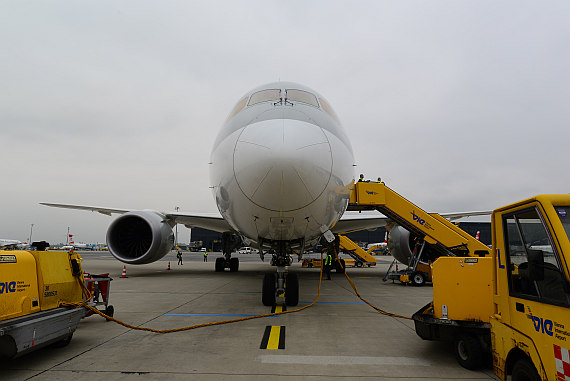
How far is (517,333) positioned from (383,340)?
221cm

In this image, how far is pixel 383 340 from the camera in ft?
15.9

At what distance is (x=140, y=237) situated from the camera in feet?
41.3

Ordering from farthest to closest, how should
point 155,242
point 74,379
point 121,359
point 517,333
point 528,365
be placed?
point 155,242 < point 121,359 < point 74,379 < point 517,333 < point 528,365

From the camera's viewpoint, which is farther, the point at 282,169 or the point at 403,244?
the point at 403,244

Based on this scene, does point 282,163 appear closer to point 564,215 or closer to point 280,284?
point 564,215

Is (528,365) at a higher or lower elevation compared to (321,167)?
lower

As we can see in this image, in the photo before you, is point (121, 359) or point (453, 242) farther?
point (453, 242)

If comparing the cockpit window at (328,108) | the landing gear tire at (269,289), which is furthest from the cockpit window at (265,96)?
the landing gear tire at (269,289)

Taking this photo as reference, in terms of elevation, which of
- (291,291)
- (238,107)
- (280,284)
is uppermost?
(238,107)

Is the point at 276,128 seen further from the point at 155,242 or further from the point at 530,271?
the point at 155,242

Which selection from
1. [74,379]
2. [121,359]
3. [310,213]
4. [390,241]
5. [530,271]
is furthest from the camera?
[390,241]

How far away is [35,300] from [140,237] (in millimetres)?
8896

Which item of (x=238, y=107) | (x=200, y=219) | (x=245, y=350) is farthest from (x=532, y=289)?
(x=200, y=219)

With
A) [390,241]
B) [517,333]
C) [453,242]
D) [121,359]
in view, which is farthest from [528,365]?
[390,241]
